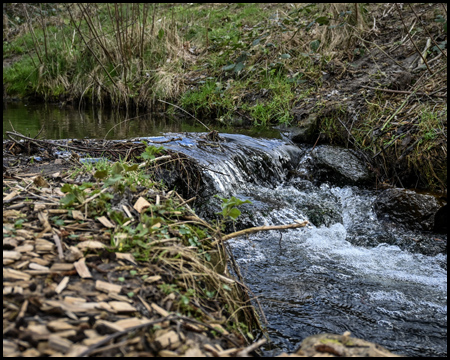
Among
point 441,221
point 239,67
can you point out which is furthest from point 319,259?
point 239,67

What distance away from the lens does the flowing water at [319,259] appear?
7.48ft

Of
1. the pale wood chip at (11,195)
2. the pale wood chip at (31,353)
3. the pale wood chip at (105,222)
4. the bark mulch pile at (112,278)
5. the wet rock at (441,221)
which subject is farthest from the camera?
the wet rock at (441,221)

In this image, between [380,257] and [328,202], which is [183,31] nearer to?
[328,202]

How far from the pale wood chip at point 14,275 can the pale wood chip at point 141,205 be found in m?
0.69

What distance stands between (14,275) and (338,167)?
166 inches

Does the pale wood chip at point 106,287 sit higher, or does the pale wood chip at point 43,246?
Result: the pale wood chip at point 43,246

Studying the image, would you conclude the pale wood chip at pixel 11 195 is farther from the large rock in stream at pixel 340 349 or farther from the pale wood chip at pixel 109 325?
the large rock in stream at pixel 340 349

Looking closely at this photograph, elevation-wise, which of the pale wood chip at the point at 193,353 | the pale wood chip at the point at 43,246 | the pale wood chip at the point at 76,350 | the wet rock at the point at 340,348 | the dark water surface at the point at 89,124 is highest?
the pale wood chip at the point at 43,246

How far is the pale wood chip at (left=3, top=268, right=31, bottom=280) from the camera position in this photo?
150 centimetres

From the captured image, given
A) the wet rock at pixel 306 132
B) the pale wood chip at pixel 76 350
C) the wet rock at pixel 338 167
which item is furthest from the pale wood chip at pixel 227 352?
the wet rock at pixel 306 132

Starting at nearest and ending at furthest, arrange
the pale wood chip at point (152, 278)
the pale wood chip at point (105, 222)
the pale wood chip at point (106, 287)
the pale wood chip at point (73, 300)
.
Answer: the pale wood chip at point (73, 300)
the pale wood chip at point (106, 287)
the pale wood chip at point (152, 278)
the pale wood chip at point (105, 222)

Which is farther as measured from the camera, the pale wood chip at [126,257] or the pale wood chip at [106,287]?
the pale wood chip at [126,257]

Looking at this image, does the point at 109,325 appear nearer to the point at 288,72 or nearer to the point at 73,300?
the point at 73,300

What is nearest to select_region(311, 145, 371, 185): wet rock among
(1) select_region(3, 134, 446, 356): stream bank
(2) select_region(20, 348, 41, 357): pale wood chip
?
(1) select_region(3, 134, 446, 356): stream bank
